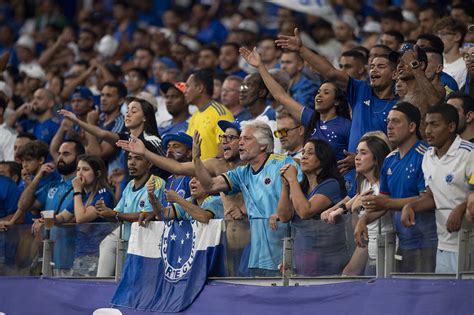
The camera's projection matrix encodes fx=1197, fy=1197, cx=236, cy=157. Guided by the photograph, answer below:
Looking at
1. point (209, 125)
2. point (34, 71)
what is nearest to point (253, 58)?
point (209, 125)

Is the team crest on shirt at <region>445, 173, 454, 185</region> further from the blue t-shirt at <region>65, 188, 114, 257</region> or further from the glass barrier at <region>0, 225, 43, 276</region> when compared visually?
the glass barrier at <region>0, 225, 43, 276</region>

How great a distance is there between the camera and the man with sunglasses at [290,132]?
11516mm

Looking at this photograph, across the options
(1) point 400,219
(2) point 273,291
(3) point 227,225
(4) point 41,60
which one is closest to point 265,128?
(3) point 227,225

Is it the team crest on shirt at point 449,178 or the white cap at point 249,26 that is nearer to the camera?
the team crest on shirt at point 449,178

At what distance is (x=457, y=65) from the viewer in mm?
12211

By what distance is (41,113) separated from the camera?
16453 millimetres

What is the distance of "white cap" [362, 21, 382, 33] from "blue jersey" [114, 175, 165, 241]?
5982 millimetres

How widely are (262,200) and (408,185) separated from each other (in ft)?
5.74

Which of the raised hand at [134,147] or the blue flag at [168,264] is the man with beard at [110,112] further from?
the blue flag at [168,264]

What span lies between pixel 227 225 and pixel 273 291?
85 cm

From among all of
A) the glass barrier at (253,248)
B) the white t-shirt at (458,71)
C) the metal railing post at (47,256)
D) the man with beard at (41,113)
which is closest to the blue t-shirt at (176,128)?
the metal railing post at (47,256)

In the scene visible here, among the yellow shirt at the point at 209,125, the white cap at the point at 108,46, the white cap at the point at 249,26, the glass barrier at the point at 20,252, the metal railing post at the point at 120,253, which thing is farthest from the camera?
the white cap at the point at 108,46

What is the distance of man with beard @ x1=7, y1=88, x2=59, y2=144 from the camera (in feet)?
53.5

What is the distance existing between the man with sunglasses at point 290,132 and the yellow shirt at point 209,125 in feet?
4.46
